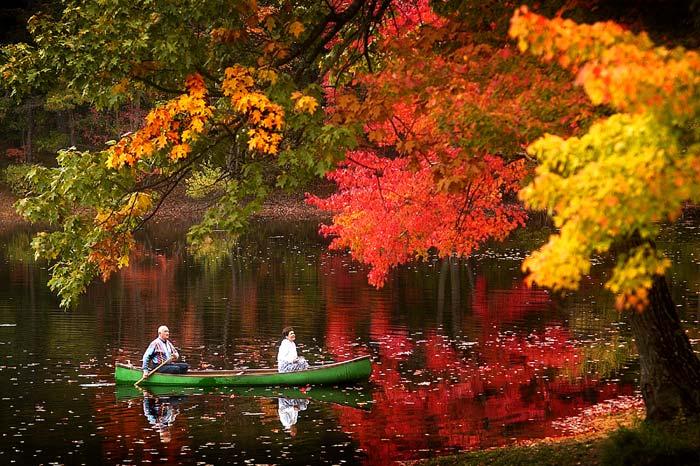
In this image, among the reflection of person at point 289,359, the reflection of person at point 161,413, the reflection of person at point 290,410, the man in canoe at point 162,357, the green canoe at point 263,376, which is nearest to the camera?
the reflection of person at point 161,413

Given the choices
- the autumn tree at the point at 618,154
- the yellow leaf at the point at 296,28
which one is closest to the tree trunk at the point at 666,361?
the autumn tree at the point at 618,154

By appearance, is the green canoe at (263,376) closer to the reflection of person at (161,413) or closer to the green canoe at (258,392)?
the green canoe at (258,392)

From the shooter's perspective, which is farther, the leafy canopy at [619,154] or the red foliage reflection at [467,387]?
the red foliage reflection at [467,387]

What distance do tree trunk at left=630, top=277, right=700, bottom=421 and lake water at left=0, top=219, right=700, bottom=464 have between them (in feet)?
14.6

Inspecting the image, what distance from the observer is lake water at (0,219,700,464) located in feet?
58.4

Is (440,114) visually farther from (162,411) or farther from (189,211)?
(189,211)

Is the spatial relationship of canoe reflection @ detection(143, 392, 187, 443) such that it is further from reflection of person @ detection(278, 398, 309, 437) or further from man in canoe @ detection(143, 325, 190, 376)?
reflection of person @ detection(278, 398, 309, 437)

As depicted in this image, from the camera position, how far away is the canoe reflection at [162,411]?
61.9ft

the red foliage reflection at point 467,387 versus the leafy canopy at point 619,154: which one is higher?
the leafy canopy at point 619,154

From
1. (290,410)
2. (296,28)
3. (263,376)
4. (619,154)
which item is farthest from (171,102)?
(263,376)

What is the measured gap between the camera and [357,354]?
25812 mm

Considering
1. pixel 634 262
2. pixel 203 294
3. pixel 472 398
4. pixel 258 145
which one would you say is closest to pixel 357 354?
pixel 472 398

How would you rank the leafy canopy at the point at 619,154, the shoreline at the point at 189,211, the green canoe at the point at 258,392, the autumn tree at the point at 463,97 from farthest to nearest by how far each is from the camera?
the shoreline at the point at 189,211, the green canoe at the point at 258,392, the autumn tree at the point at 463,97, the leafy canopy at the point at 619,154

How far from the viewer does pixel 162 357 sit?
23.3 metres
